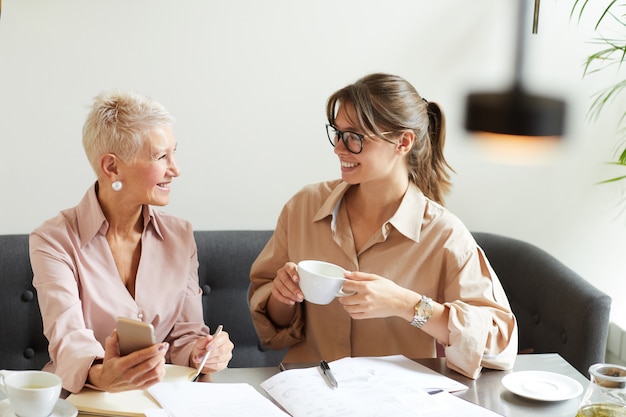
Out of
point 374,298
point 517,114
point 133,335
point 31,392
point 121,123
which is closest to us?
point 517,114

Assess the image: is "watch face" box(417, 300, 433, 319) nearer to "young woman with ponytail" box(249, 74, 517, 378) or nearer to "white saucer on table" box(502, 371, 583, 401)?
"young woman with ponytail" box(249, 74, 517, 378)

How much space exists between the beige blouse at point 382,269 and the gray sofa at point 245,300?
439mm

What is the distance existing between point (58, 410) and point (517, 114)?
118 cm

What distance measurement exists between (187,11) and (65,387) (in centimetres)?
137

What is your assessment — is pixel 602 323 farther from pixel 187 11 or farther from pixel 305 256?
pixel 187 11

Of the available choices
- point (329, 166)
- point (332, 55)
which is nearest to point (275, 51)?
point (332, 55)

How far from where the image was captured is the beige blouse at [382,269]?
6.96 feet

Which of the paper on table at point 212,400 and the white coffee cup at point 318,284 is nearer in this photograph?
the paper on table at point 212,400

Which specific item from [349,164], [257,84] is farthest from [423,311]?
[257,84]

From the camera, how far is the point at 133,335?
1.72 meters

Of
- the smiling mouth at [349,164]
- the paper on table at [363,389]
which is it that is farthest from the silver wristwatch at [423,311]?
the smiling mouth at [349,164]

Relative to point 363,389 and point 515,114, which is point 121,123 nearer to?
point 363,389

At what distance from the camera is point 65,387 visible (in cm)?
182

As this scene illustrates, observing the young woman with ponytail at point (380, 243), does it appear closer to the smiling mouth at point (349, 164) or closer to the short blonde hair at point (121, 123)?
the smiling mouth at point (349, 164)
